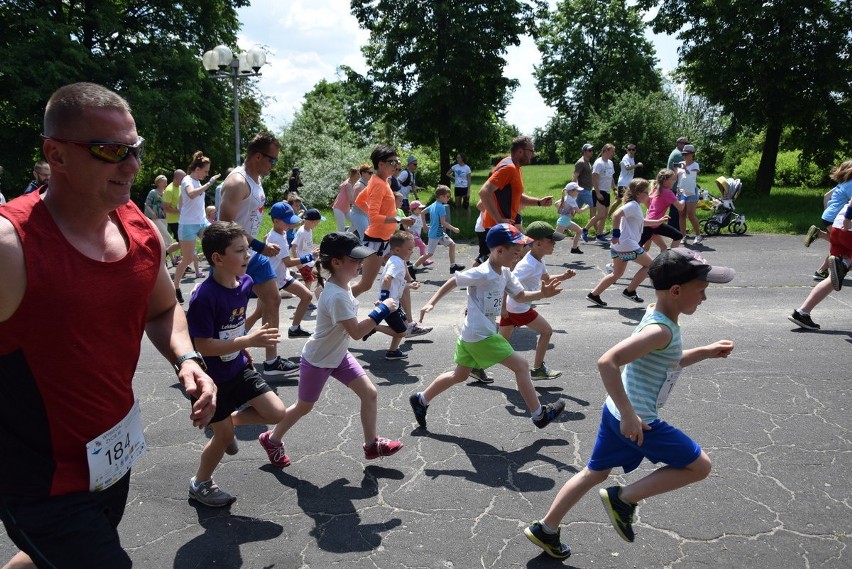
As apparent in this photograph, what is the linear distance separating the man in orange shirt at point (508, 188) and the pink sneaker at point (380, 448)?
4.37m

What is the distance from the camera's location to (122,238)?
239 cm

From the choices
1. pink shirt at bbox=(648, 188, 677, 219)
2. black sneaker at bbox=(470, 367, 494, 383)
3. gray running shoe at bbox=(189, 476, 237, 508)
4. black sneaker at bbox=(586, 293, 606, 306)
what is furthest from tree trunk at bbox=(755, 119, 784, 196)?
gray running shoe at bbox=(189, 476, 237, 508)

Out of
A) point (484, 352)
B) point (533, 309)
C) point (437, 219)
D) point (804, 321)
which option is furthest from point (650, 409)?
point (437, 219)

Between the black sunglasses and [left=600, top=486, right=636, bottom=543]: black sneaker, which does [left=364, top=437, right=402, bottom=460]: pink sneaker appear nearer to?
[left=600, top=486, right=636, bottom=543]: black sneaker

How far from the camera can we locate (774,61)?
2083 centimetres

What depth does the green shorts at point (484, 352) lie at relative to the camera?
5.12 meters

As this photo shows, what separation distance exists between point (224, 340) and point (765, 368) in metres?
5.23

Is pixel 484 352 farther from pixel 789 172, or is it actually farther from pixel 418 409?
pixel 789 172

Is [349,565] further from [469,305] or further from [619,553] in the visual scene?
[469,305]

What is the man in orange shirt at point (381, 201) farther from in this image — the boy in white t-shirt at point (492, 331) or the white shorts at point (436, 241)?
the white shorts at point (436, 241)

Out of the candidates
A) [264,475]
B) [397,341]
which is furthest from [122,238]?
[397,341]

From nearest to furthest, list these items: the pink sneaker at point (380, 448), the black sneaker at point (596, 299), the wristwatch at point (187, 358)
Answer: the wristwatch at point (187, 358)
the pink sneaker at point (380, 448)
the black sneaker at point (596, 299)

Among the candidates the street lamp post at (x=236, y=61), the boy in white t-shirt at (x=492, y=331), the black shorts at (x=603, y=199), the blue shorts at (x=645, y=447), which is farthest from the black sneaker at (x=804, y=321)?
the street lamp post at (x=236, y=61)

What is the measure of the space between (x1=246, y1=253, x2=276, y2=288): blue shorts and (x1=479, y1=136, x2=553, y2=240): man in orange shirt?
3136 mm
